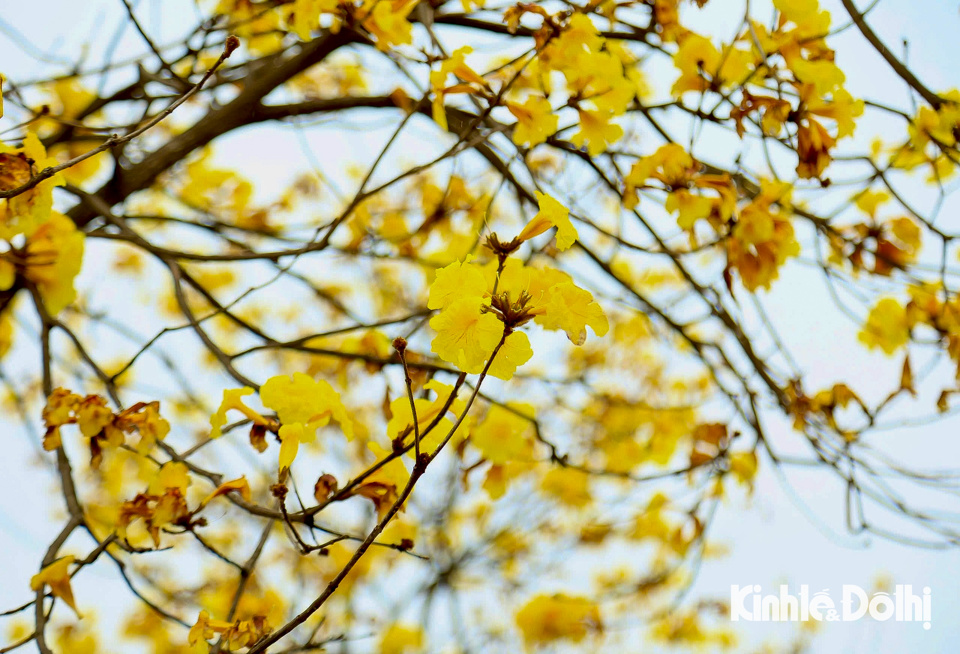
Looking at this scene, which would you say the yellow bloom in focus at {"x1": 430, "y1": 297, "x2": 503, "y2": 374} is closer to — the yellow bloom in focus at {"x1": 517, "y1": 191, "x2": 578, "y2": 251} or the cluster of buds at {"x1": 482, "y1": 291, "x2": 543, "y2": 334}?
the cluster of buds at {"x1": 482, "y1": 291, "x2": 543, "y2": 334}

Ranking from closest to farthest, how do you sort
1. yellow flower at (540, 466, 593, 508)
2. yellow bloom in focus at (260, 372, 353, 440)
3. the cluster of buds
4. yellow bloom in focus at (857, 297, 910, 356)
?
1. the cluster of buds
2. yellow bloom in focus at (260, 372, 353, 440)
3. yellow bloom in focus at (857, 297, 910, 356)
4. yellow flower at (540, 466, 593, 508)

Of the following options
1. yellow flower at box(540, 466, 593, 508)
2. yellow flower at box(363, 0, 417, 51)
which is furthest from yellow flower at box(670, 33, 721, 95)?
yellow flower at box(540, 466, 593, 508)

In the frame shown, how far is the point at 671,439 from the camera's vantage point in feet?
8.75

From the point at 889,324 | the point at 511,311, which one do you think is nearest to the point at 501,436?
the point at 511,311

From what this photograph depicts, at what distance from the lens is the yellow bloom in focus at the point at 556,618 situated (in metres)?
2.56

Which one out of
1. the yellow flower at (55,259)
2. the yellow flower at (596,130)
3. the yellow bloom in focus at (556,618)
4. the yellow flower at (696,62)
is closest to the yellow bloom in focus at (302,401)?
the yellow flower at (55,259)

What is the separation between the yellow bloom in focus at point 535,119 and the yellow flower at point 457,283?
0.64m

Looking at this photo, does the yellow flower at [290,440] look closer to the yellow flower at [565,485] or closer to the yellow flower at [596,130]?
the yellow flower at [596,130]

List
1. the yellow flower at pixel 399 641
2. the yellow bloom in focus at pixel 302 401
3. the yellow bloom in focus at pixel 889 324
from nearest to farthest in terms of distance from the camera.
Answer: the yellow bloom in focus at pixel 302 401 → the yellow bloom in focus at pixel 889 324 → the yellow flower at pixel 399 641

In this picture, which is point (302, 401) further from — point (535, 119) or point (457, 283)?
point (535, 119)

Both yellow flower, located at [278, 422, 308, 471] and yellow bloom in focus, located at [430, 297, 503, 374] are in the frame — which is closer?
yellow bloom in focus, located at [430, 297, 503, 374]

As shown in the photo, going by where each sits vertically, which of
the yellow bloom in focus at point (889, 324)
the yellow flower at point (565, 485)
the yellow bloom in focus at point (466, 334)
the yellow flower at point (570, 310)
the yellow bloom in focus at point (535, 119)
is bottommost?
the yellow bloom in focus at point (466, 334)

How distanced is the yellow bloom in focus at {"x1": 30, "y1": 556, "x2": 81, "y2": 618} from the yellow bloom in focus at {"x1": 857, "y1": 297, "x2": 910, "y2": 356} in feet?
5.55

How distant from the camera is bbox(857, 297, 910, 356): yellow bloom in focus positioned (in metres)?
1.66
